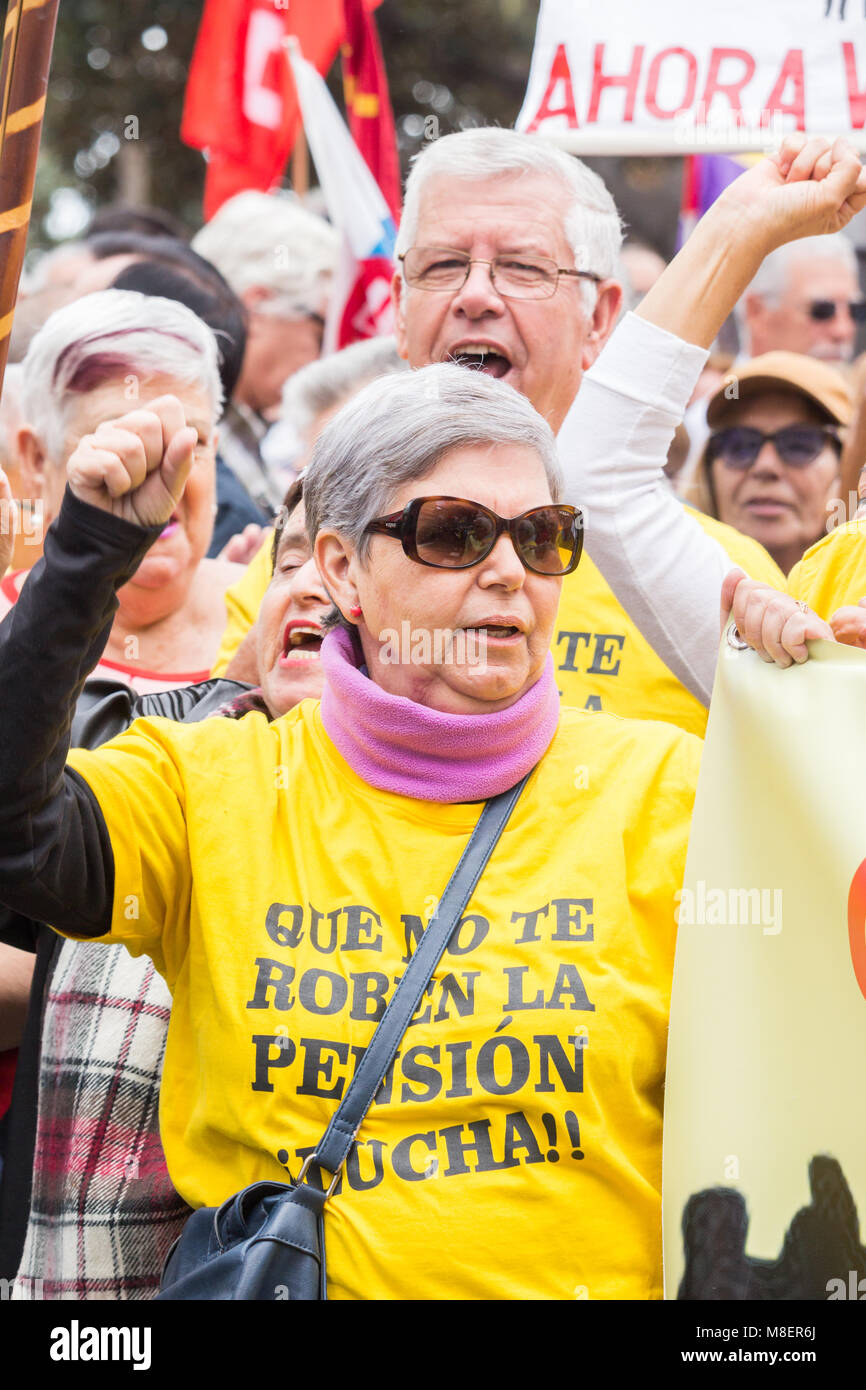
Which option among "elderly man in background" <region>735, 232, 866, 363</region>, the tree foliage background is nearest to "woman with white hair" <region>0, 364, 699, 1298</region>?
"elderly man in background" <region>735, 232, 866, 363</region>

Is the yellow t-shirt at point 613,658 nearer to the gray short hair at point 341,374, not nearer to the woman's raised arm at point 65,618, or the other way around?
the woman's raised arm at point 65,618

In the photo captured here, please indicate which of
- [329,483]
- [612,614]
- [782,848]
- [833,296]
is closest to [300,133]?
[833,296]

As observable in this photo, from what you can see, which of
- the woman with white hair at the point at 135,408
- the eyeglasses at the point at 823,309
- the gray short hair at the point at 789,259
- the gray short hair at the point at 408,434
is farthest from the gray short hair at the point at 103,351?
the eyeglasses at the point at 823,309

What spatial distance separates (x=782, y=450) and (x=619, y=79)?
3.61 feet

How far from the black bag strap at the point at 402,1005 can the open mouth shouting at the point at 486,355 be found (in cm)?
137

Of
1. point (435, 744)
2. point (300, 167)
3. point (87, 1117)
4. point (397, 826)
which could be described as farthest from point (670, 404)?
point (300, 167)

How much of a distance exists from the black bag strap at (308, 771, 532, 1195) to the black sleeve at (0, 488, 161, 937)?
18.2 inches

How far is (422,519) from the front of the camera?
2.32 metres

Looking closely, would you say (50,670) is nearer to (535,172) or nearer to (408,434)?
(408,434)

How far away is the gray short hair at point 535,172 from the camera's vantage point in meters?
3.42

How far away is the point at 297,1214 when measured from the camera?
2105 mm

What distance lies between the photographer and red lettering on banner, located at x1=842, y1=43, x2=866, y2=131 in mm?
4297

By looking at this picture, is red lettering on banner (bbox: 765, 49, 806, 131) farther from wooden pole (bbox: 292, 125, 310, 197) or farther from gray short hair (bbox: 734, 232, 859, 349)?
wooden pole (bbox: 292, 125, 310, 197)

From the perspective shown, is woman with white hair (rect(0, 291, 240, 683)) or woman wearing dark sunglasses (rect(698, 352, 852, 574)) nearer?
woman with white hair (rect(0, 291, 240, 683))
